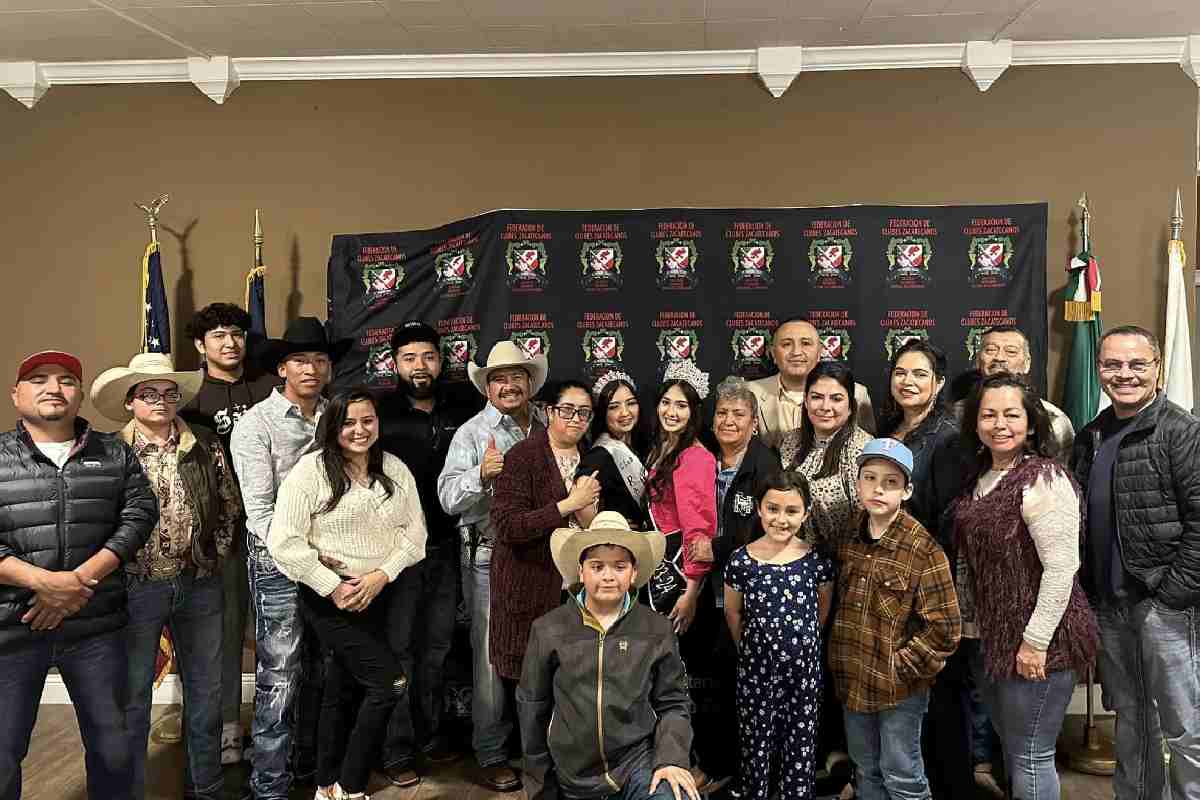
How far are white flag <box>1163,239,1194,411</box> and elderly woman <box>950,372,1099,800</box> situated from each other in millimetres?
1723

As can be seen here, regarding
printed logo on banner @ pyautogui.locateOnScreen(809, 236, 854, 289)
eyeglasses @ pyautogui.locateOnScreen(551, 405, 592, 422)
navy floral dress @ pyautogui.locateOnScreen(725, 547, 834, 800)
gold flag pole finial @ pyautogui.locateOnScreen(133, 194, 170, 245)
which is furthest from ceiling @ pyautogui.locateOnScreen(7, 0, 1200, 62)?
navy floral dress @ pyautogui.locateOnScreen(725, 547, 834, 800)

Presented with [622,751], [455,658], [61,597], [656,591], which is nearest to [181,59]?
[61,597]

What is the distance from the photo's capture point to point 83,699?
2.88 meters

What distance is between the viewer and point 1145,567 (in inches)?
111

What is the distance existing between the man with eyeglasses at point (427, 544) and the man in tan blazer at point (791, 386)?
53.4 inches

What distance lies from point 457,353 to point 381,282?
1.81ft

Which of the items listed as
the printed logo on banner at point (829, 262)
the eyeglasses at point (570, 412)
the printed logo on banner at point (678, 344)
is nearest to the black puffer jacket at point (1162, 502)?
the printed logo on banner at point (829, 262)

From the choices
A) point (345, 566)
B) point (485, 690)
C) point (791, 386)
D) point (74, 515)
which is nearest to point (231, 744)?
point (485, 690)

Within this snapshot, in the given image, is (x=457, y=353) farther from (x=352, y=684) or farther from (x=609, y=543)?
(x=609, y=543)

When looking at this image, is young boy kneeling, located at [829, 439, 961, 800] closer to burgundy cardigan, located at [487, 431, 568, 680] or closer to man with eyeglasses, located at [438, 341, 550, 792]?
burgundy cardigan, located at [487, 431, 568, 680]

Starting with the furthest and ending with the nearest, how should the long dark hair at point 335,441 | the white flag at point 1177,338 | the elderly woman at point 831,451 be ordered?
the white flag at point 1177,338
the elderly woman at point 831,451
the long dark hair at point 335,441

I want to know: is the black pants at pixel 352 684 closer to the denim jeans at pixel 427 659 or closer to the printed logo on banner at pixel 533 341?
the denim jeans at pixel 427 659

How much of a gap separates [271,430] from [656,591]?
1540mm

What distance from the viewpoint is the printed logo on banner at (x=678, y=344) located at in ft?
14.1
